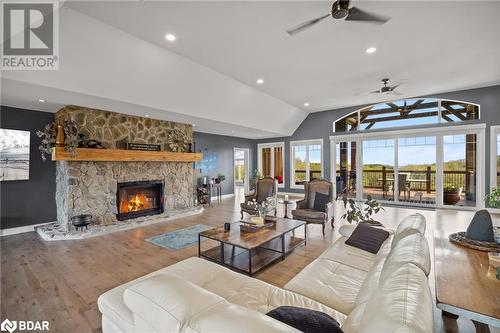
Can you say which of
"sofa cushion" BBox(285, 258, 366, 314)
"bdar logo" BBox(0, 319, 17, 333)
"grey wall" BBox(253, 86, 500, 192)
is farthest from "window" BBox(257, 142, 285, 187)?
"bdar logo" BBox(0, 319, 17, 333)

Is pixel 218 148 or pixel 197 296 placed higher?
pixel 218 148

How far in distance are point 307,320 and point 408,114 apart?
818 cm

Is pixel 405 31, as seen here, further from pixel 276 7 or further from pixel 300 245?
pixel 300 245

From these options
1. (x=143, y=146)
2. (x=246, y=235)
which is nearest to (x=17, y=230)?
(x=143, y=146)

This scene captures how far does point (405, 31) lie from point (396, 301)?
12.6 ft

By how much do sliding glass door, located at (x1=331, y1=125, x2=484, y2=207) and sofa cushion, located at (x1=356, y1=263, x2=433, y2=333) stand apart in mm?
7505

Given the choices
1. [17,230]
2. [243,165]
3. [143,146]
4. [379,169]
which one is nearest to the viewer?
[17,230]

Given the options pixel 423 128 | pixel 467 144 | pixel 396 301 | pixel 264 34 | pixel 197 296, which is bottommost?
pixel 197 296

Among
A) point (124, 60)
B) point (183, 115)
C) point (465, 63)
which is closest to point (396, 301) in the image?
point (124, 60)

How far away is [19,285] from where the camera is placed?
2709 mm

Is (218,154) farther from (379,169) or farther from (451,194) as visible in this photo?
(451,194)

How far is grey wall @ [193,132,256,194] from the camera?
27.9 feet

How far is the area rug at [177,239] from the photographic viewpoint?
398 cm

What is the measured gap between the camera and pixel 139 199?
574cm
